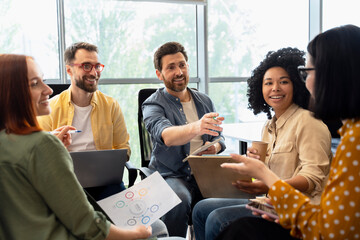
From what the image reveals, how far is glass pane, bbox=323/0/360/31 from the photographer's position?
187 inches

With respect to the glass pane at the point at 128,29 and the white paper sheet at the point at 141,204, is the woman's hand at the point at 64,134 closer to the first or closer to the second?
the white paper sheet at the point at 141,204

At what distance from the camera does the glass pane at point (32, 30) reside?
3574mm

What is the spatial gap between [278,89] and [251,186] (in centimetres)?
56

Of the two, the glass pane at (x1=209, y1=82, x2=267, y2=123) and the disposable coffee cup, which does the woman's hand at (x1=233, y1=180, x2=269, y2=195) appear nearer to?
the disposable coffee cup

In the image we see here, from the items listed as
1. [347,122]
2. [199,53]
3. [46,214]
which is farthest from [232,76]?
[46,214]

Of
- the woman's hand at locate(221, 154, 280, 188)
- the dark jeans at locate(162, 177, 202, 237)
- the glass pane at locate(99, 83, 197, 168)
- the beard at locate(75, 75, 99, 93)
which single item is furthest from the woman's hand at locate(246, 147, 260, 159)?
the glass pane at locate(99, 83, 197, 168)

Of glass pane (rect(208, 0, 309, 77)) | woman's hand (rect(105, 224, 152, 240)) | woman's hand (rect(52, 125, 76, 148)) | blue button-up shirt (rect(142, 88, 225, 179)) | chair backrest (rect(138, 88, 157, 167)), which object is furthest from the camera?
glass pane (rect(208, 0, 309, 77))

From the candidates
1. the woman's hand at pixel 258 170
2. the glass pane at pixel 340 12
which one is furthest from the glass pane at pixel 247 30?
the woman's hand at pixel 258 170

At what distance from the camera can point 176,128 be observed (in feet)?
6.84

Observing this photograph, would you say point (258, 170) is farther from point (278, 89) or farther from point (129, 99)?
point (129, 99)

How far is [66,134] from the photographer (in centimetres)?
177

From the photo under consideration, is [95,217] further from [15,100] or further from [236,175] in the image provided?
[236,175]

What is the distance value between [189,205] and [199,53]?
2.67m

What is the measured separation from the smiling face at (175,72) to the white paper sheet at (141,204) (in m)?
0.92
